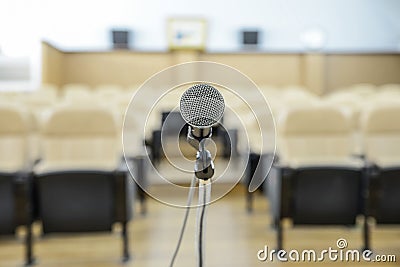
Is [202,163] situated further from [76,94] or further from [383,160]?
[76,94]

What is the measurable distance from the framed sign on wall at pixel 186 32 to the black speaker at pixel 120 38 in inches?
37.6

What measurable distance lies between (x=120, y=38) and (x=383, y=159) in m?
8.26

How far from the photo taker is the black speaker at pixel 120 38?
10.6 metres

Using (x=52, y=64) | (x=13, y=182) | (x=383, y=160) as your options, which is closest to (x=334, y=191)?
(x=383, y=160)

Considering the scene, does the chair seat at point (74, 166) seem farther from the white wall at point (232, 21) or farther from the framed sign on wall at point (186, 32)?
the white wall at point (232, 21)

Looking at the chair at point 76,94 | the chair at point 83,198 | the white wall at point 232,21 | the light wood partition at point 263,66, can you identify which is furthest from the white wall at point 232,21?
the chair at point 83,198

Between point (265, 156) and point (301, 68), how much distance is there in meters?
9.79

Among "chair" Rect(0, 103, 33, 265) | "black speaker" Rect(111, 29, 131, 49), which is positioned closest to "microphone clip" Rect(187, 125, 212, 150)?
"chair" Rect(0, 103, 33, 265)

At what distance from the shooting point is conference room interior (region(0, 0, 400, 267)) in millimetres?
962

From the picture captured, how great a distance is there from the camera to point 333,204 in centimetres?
306

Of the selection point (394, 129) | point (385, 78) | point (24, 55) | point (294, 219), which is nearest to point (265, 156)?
point (294, 219)

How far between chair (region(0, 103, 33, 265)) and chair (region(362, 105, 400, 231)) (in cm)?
210

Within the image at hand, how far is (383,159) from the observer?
3277mm

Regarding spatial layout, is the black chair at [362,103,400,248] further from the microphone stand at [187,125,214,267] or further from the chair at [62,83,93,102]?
the chair at [62,83,93,102]
